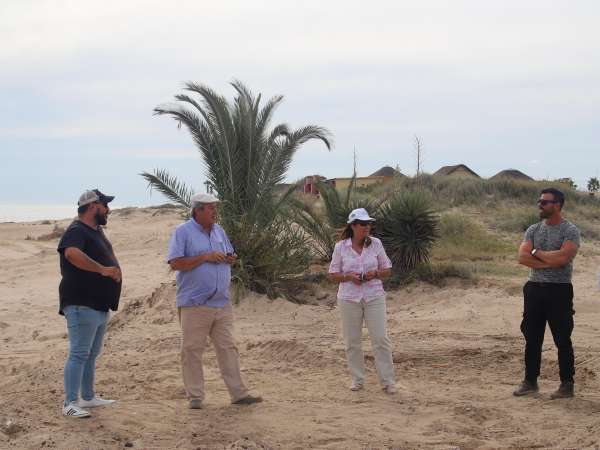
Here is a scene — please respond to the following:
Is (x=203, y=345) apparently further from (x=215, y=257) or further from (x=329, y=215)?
(x=329, y=215)

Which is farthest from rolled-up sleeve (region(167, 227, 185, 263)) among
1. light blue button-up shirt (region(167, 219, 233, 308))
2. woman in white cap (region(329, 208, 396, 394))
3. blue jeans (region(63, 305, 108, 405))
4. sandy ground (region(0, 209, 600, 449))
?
woman in white cap (region(329, 208, 396, 394))

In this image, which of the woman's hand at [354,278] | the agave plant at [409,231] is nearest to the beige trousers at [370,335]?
the woman's hand at [354,278]

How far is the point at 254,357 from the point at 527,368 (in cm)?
333

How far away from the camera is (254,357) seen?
29.7ft

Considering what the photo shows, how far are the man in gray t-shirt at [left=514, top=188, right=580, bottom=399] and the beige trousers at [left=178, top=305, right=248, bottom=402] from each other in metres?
2.64

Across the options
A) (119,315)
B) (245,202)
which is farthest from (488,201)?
(119,315)

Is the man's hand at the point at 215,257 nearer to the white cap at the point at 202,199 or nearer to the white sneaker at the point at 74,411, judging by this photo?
the white cap at the point at 202,199

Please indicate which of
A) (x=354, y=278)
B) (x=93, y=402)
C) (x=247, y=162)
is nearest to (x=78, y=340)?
(x=93, y=402)

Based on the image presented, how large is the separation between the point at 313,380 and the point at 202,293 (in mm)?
1969

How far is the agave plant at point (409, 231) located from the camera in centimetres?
1326

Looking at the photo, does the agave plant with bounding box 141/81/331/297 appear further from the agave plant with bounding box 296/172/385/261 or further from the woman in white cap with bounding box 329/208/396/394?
the woman in white cap with bounding box 329/208/396/394

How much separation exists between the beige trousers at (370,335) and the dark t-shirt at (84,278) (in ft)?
7.21

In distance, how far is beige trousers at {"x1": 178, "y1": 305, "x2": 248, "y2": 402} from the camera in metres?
6.50

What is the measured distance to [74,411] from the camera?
619 cm
